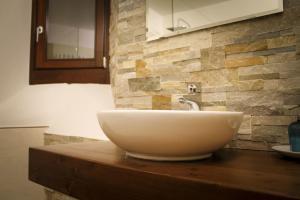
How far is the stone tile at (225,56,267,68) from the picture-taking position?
2.98ft

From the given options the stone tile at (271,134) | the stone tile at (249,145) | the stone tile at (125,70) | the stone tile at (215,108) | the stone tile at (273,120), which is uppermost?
the stone tile at (125,70)

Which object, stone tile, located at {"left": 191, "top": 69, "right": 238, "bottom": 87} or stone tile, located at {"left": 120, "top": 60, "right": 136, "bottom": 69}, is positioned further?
stone tile, located at {"left": 120, "top": 60, "right": 136, "bottom": 69}

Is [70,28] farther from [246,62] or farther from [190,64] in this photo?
[246,62]

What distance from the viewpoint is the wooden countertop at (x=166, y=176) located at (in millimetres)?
466

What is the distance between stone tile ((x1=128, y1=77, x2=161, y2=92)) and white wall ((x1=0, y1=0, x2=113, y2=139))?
0.41 m

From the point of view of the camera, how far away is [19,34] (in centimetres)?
172

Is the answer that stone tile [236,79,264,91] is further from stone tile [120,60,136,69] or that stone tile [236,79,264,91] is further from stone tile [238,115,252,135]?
stone tile [120,60,136,69]

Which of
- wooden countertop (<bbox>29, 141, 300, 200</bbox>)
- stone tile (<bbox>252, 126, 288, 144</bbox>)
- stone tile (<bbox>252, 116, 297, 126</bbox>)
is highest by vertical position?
stone tile (<bbox>252, 116, 297, 126</bbox>)

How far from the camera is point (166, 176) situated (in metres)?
0.54

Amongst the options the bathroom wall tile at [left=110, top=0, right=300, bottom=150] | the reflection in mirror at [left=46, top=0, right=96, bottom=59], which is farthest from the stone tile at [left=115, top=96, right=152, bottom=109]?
the reflection in mirror at [left=46, top=0, right=96, bottom=59]

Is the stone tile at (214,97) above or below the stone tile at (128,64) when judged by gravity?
below

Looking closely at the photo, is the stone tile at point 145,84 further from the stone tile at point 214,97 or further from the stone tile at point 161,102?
the stone tile at point 214,97

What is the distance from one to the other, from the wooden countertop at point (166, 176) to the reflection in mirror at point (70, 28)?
74 centimetres

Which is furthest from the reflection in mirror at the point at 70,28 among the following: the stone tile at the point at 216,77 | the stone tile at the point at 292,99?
the stone tile at the point at 292,99
